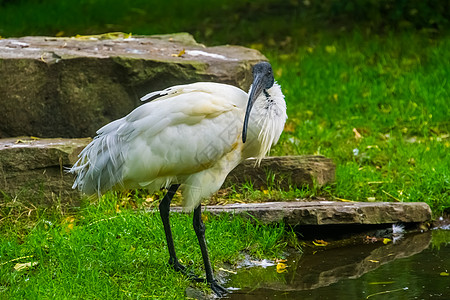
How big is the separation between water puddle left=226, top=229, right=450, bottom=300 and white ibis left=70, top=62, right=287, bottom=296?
0.34 metres

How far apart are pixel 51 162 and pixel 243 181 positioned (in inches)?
63.9

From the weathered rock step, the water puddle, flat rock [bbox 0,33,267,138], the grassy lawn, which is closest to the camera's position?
the water puddle

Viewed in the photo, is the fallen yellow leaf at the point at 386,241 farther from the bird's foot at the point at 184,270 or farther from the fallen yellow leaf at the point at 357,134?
the fallen yellow leaf at the point at 357,134

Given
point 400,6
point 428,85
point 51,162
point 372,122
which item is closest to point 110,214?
point 51,162

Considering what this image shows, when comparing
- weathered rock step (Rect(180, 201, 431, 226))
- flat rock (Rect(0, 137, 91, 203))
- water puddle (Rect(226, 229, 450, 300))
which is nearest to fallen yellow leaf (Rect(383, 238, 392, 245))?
water puddle (Rect(226, 229, 450, 300))

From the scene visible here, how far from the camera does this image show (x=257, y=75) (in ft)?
16.6

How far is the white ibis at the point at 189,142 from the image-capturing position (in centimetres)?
484

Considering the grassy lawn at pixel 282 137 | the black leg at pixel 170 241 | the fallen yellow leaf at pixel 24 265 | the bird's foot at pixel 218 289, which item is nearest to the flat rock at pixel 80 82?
→ the grassy lawn at pixel 282 137

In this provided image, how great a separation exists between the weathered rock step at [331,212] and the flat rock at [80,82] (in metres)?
1.16

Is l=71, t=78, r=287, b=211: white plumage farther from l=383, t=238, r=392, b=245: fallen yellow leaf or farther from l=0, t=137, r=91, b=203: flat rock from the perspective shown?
l=383, t=238, r=392, b=245: fallen yellow leaf

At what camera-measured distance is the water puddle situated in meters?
4.80

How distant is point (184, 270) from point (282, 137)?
2.94 metres

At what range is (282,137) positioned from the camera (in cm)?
777

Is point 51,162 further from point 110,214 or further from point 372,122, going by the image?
point 372,122
